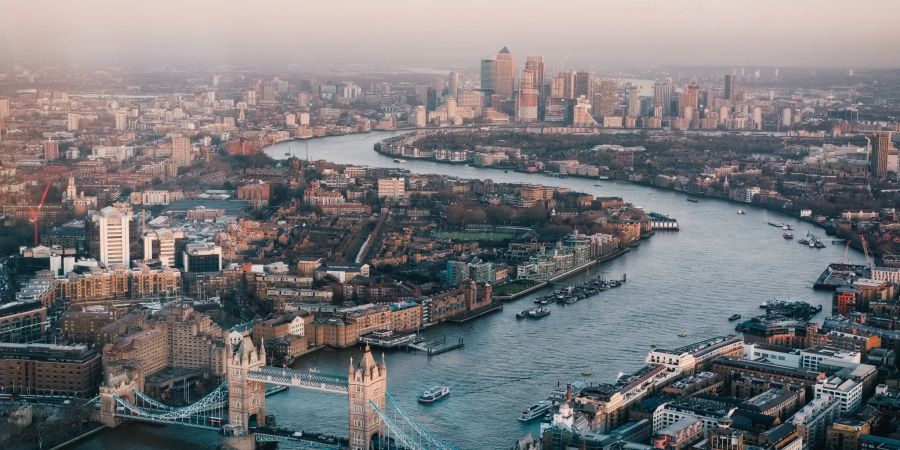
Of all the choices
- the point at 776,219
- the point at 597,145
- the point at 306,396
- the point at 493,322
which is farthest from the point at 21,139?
the point at 597,145

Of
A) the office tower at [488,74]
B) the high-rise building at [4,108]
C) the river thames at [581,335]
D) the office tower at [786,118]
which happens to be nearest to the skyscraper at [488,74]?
the office tower at [488,74]

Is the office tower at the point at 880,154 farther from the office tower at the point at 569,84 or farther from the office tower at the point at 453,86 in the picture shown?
the office tower at the point at 453,86

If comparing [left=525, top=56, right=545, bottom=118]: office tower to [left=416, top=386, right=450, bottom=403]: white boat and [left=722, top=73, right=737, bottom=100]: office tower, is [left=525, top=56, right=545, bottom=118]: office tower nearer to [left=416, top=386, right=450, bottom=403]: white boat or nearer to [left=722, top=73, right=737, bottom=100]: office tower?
[left=722, top=73, right=737, bottom=100]: office tower

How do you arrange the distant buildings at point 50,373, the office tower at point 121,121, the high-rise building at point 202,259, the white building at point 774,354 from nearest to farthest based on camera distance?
the distant buildings at point 50,373
the white building at point 774,354
the high-rise building at point 202,259
the office tower at point 121,121

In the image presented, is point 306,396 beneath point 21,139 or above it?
beneath

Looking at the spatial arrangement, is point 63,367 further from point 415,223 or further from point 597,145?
point 597,145

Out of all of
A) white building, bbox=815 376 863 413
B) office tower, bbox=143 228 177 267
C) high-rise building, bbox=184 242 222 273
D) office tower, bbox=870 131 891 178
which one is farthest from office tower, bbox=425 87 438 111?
white building, bbox=815 376 863 413
